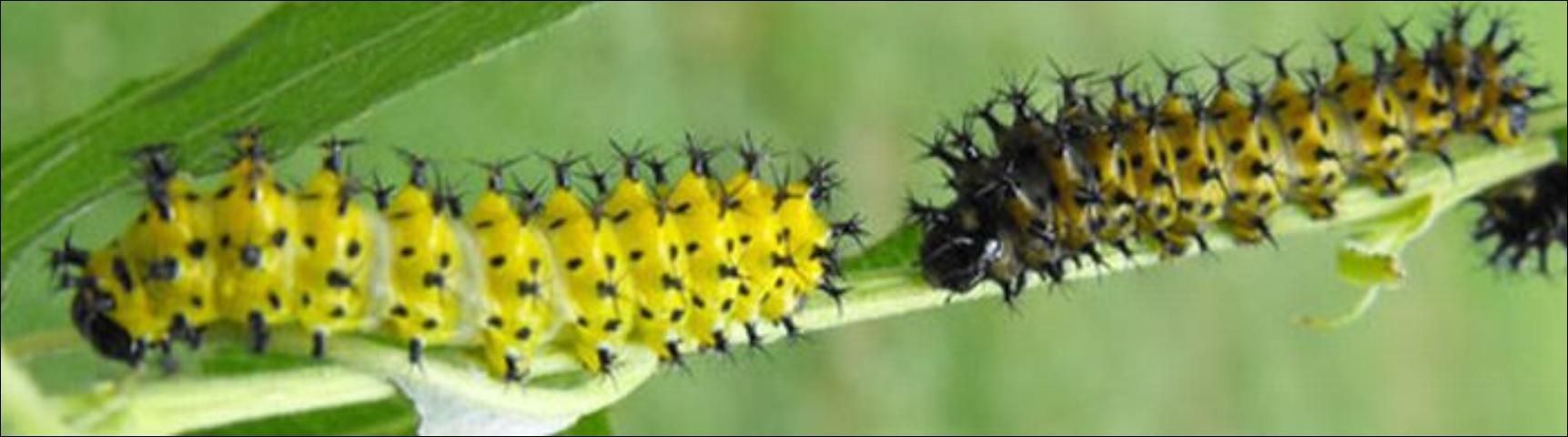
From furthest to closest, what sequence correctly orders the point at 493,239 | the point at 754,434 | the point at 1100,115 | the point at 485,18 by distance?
the point at 754,434
the point at 1100,115
the point at 485,18
the point at 493,239

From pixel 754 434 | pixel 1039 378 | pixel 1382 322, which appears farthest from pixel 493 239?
pixel 1382 322

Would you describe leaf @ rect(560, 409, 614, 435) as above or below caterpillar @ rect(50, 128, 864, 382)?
below

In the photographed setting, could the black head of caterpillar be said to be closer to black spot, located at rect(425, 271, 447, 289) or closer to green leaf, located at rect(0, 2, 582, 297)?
green leaf, located at rect(0, 2, 582, 297)

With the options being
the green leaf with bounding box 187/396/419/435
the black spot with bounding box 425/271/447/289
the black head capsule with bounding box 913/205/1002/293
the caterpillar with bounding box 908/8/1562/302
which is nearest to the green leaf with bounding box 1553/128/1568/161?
the caterpillar with bounding box 908/8/1562/302

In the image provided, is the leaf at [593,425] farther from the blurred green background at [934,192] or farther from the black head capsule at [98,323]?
the blurred green background at [934,192]

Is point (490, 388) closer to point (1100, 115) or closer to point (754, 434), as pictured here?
point (1100, 115)

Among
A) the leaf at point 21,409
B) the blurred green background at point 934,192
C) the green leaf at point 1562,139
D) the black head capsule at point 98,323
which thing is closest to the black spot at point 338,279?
the black head capsule at point 98,323
